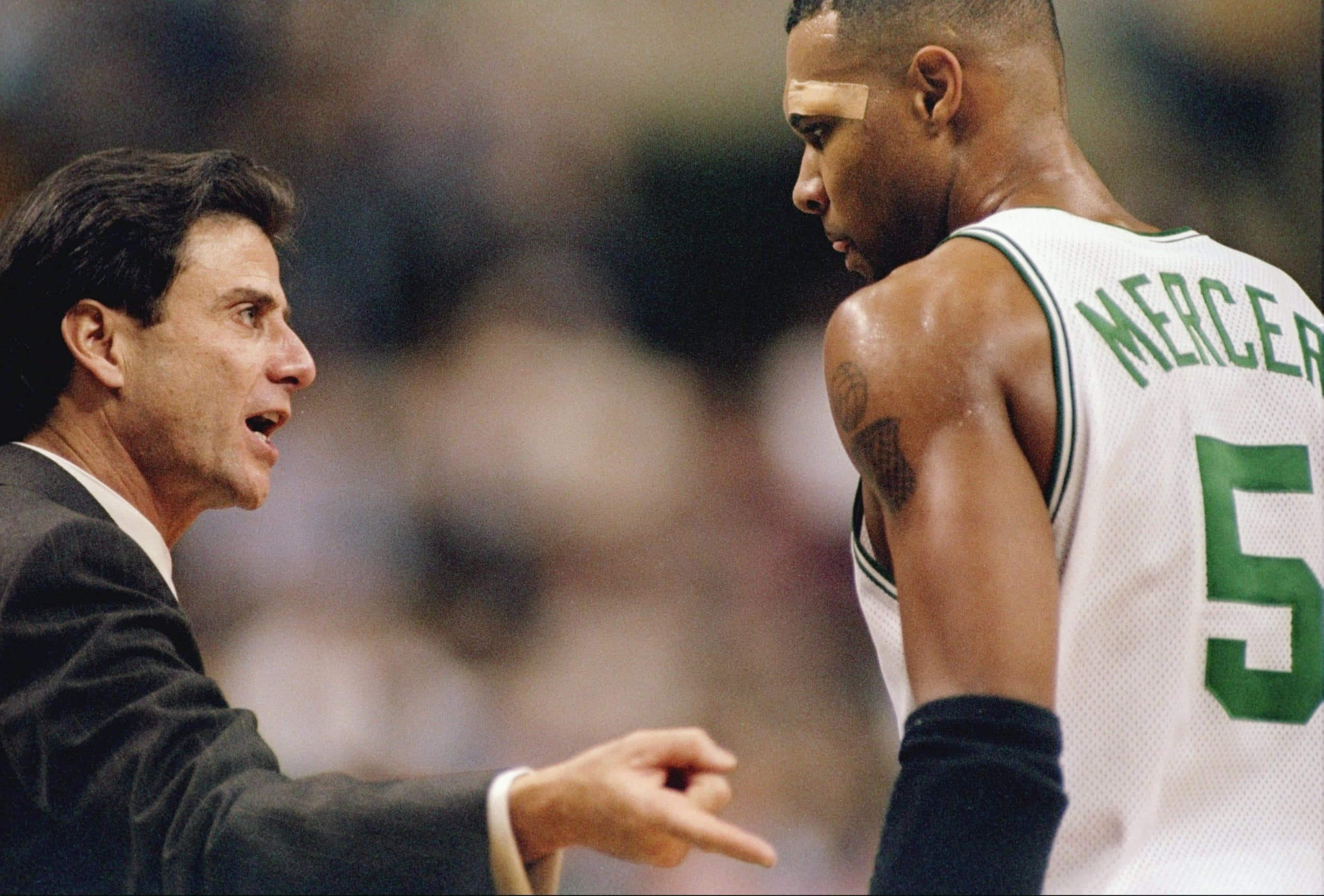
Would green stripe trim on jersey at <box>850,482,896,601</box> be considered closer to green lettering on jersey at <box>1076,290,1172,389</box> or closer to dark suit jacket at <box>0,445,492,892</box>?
green lettering on jersey at <box>1076,290,1172,389</box>

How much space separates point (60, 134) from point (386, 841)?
2366mm

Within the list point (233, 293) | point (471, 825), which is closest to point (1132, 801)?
point (471, 825)

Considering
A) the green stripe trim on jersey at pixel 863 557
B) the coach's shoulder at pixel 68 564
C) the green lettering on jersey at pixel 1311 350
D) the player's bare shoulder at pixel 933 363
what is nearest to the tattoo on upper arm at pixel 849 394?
the player's bare shoulder at pixel 933 363

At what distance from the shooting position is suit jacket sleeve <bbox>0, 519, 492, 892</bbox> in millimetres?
1283

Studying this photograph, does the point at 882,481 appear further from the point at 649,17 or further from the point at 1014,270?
the point at 649,17

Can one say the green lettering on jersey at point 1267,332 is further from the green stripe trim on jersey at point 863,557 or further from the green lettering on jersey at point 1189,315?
the green stripe trim on jersey at point 863,557

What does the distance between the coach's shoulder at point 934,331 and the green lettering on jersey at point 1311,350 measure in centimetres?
43

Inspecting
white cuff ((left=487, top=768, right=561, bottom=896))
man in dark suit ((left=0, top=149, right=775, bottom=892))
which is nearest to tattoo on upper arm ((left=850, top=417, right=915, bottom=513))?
man in dark suit ((left=0, top=149, right=775, bottom=892))

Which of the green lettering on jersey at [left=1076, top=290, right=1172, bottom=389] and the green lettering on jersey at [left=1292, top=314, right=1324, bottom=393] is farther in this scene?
the green lettering on jersey at [left=1292, top=314, right=1324, bottom=393]

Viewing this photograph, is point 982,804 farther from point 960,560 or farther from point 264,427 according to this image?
point 264,427

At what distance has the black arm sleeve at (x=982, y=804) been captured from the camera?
1234mm

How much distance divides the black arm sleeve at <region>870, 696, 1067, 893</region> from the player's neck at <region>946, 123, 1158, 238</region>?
30.2 inches

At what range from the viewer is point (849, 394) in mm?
1419

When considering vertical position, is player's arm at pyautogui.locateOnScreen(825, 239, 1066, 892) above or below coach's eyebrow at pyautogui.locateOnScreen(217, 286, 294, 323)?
below
